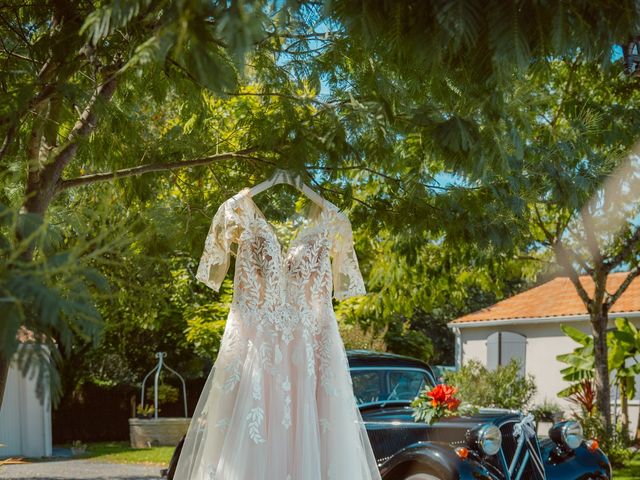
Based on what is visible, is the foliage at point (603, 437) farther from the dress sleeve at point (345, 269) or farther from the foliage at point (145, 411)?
the foliage at point (145, 411)

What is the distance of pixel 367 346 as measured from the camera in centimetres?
1414

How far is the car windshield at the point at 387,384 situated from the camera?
6.95m

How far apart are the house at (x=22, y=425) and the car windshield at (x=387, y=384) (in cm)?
992

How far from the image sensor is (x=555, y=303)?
19.0 meters

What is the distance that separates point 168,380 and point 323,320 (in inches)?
568

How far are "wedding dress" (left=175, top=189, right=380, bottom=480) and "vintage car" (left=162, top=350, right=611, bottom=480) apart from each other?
145 cm

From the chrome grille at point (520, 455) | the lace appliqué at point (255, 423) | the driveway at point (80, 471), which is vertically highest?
the lace appliqué at point (255, 423)

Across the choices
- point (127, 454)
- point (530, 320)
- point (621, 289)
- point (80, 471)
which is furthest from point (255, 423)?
point (530, 320)

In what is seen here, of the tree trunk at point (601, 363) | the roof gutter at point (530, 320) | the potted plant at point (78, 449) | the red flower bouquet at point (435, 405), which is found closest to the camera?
the red flower bouquet at point (435, 405)

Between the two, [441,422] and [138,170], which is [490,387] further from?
[138,170]

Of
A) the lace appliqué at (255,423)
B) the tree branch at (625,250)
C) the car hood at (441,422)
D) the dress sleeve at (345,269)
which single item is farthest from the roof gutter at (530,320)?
the lace appliqué at (255,423)

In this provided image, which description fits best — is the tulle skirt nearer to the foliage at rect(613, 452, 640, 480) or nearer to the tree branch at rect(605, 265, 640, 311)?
the foliage at rect(613, 452, 640, 480)

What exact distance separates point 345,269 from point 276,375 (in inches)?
33.5

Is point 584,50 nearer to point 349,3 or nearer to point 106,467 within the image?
point 349,3
